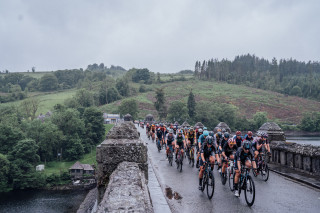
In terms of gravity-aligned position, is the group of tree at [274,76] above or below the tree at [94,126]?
above

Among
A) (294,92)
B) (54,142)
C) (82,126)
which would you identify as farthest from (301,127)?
(54,142)

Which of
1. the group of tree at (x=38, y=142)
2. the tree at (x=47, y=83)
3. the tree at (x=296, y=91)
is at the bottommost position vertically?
the group of tree at (x=38, y=142)

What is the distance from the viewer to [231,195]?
748cm

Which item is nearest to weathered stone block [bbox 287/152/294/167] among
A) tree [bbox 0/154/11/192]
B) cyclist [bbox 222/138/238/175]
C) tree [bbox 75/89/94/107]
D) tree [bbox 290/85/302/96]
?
cyclist [bbox 222/138/238/175]

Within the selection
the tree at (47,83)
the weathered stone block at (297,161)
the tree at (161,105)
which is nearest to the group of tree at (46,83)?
the tree at (47,83)

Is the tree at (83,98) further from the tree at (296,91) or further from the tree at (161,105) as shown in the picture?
the tree at (296,91)

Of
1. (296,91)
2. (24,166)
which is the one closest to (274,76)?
(296,91)

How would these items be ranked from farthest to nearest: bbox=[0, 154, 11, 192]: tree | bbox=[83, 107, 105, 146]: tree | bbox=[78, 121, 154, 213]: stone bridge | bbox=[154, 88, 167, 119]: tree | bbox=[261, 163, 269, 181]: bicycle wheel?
bbox=[154, 88, 167, 119]: tree < bbox=[83, 107, 105, 146]: tree < bbox=[0, 154, 11, 192]: tree < bbox=[261, 163, 269, 181]: bicycle wheel < bbox=[78, 121, 154, 213]: stone bridge

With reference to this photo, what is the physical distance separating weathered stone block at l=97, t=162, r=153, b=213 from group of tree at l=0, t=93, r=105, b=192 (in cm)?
4609

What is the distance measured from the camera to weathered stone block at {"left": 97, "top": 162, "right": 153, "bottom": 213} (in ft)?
10.1

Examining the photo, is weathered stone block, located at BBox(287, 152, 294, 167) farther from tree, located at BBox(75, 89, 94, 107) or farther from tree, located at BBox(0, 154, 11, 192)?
tree, located at BBox(75, 89, 94, 107)

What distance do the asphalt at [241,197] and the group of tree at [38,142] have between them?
43.0m

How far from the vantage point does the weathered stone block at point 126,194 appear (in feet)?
10.1

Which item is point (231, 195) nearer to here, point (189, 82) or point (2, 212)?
point (2, 212)
